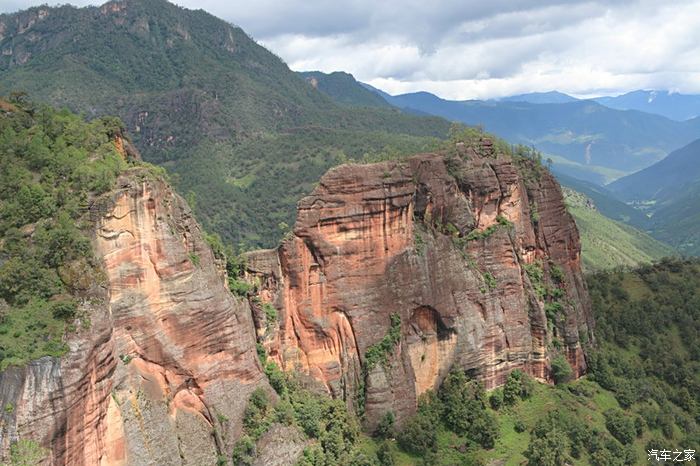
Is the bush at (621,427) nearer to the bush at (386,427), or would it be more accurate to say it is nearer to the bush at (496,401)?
the bush at (496,401)

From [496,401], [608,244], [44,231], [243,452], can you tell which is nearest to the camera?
[44,231]

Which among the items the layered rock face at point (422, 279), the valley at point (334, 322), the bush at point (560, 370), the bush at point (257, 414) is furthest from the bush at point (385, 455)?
the bush at point (560, 370)

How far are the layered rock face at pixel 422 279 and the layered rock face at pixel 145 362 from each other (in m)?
4.34

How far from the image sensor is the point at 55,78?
127875 millimetres

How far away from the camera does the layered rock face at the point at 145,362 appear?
18422 mm

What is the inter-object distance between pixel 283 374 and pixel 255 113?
113482mm

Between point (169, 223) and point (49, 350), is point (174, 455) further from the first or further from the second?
point (169, 223)

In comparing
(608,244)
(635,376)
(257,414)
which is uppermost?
(257,414)

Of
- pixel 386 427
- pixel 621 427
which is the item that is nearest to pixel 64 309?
pixel 386 427

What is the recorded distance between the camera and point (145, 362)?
907 inches

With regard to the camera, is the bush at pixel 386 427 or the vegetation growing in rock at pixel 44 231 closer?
the vegetation growing in rock at pixel 44 231

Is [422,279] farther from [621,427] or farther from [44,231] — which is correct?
[44,231]

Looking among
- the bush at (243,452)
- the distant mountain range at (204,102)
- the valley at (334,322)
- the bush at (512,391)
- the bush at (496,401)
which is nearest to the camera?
the valley at (334,322)

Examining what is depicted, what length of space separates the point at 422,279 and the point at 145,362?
15.9 metres
